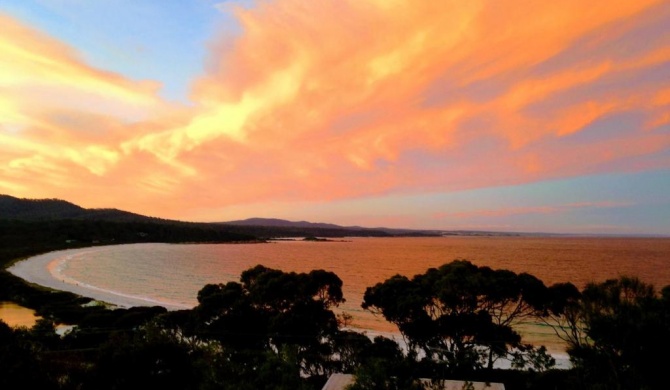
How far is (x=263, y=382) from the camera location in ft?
33.8

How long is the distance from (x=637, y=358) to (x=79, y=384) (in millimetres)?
17151

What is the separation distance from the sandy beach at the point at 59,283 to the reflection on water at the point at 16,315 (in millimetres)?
8105

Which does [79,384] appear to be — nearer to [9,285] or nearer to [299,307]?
[299,307]

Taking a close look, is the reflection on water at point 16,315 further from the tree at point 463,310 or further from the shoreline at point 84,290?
the tree at point 463,310

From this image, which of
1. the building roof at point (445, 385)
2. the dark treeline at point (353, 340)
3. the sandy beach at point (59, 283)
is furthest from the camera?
the sandy beach at point (59, 283)

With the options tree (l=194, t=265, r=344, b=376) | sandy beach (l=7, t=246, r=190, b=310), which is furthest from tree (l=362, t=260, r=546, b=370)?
sandy beach (l=7, t=246, r=190, b=310)

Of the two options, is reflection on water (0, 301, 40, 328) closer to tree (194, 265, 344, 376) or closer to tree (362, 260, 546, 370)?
tree (194, 265, 344, 376)

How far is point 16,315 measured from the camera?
4303 cm

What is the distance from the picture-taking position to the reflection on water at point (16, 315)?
3962cm

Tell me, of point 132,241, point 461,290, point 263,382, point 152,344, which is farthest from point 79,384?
point 132,241

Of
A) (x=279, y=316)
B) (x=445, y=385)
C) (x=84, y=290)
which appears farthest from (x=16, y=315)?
(x=445, y=385)

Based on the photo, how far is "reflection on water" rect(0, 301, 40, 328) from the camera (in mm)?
39625

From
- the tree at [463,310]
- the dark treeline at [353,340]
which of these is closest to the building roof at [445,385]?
the dark treeline at [353,340]

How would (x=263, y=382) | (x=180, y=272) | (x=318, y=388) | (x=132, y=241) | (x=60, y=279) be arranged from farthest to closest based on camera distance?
(x=132, y=241) → (x=180, y=272) → (x=60, y=279) → (x=318, y=388) → (x=263, y=382)
